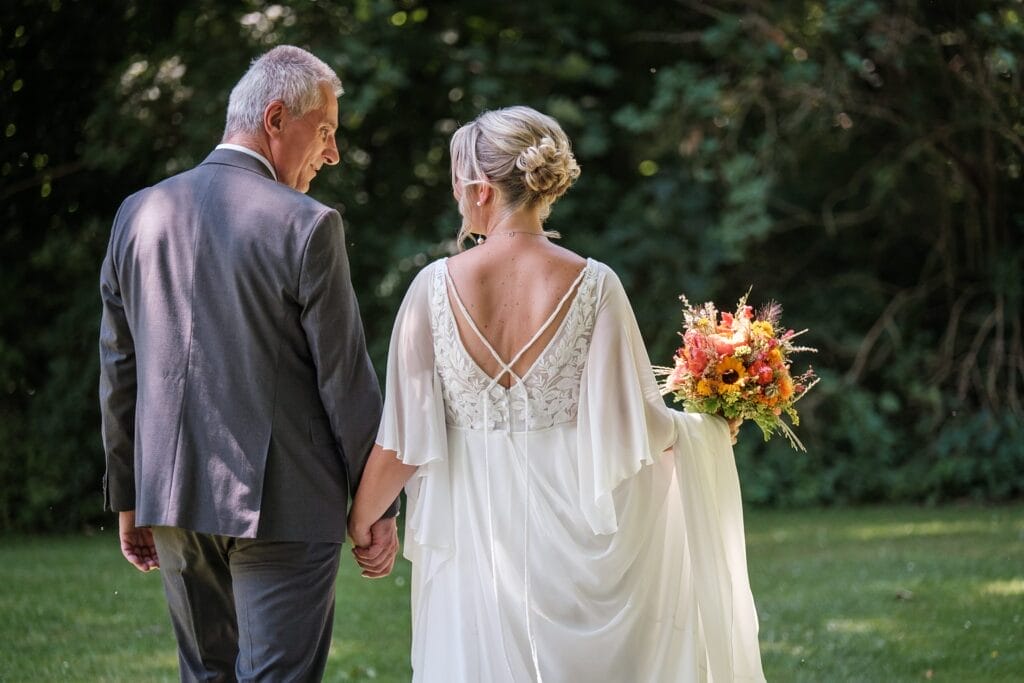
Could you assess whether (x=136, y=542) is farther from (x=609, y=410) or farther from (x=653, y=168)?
(x=653, y=168)

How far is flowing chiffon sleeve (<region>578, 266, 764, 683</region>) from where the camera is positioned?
131 inches

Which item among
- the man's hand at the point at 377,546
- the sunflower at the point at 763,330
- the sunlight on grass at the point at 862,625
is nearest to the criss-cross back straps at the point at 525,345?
the man's hand at the point at 377,546

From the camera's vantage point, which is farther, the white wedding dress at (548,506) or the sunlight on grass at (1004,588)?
the sunlight on grass at (1004,588)

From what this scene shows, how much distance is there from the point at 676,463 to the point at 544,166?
923mm

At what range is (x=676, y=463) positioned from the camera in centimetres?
362

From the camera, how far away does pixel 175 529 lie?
3131 mm

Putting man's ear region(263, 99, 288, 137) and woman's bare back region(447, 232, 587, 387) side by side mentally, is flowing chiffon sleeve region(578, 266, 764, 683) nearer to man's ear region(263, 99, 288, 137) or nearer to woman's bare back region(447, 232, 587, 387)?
woman's bare back region(447, 232, 587, 387)

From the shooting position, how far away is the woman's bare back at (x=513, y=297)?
11.0 feet

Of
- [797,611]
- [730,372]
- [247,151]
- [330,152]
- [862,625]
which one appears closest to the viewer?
[247,151]

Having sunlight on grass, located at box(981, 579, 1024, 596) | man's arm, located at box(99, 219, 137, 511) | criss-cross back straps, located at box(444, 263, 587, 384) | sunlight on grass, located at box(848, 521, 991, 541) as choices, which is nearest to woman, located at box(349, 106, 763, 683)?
criss-cross back straps, located at box(444, 263, 587, 384)

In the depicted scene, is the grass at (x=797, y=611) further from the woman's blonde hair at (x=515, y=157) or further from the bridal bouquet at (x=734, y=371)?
the woman's blonde hair at (x=515, y=157)

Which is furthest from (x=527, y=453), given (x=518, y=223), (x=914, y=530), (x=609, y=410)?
(x=914, y=530)

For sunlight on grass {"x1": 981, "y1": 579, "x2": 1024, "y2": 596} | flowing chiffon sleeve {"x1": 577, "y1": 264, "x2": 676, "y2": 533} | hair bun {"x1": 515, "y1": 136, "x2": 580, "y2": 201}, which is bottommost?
sunlight on grass {"x1": 981, "y1": 579, "x2": 1024, "y2": 596}

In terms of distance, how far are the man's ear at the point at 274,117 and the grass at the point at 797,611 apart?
264 centimetres
